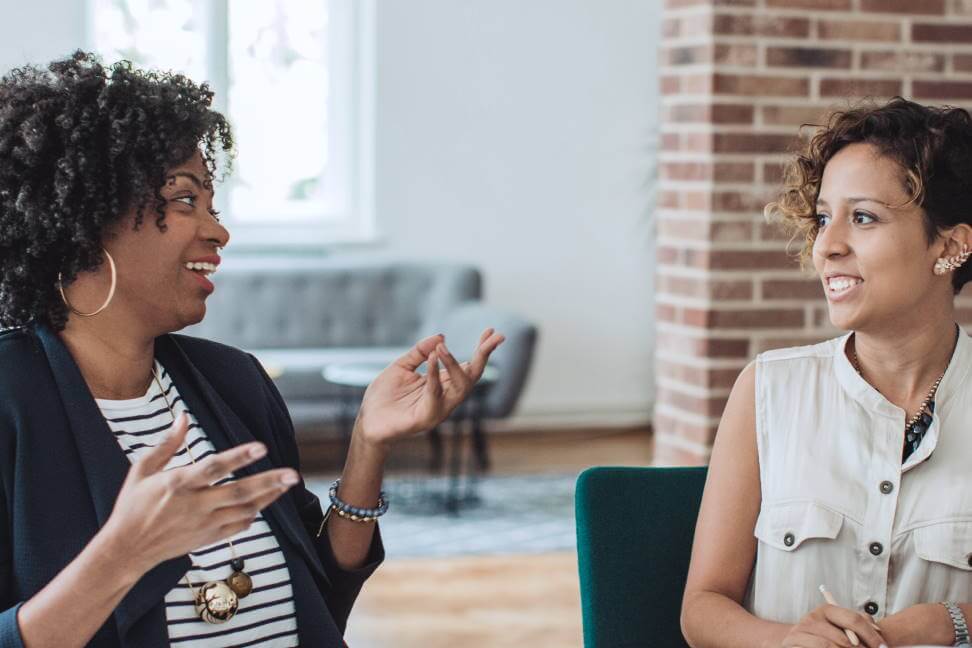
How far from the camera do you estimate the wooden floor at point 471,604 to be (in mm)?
3664

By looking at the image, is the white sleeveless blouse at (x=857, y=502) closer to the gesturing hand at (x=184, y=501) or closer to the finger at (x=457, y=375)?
the finger at (x=457, y=375)

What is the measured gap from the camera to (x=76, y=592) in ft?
4.19

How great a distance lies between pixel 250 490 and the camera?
1224mm

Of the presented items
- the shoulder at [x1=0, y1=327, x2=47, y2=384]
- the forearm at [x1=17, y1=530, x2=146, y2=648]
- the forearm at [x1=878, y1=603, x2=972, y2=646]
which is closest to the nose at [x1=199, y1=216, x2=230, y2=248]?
the shoulder at [x1=0, y1=327, x2=47, y2=384]

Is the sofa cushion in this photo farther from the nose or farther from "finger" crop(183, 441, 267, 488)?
"finger" crop(183, 441, 267, 488)

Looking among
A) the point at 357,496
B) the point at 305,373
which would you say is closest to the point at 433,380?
the point at 357,496

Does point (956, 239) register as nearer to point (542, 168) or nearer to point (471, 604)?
point (471, 604)

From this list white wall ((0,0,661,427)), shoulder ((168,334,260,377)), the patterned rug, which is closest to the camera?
shoulder ((168,334,260,377))

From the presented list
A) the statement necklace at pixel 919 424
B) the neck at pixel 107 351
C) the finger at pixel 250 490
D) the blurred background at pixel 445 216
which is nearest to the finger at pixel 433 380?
the neck at pixel 107 351

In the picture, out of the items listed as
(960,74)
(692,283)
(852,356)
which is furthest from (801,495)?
(960,74)

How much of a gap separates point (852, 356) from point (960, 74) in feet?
6.10

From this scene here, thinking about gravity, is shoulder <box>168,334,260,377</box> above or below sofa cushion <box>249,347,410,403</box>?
above

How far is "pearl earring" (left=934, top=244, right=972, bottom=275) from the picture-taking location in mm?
1805

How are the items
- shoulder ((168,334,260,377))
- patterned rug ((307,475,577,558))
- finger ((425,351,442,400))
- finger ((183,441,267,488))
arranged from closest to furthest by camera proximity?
finger ((183,441,267,488)) < finger ((425,351,442,400)) < shoulder ((168,334,260,377)) < patterned rug ((307,475,577,558))
